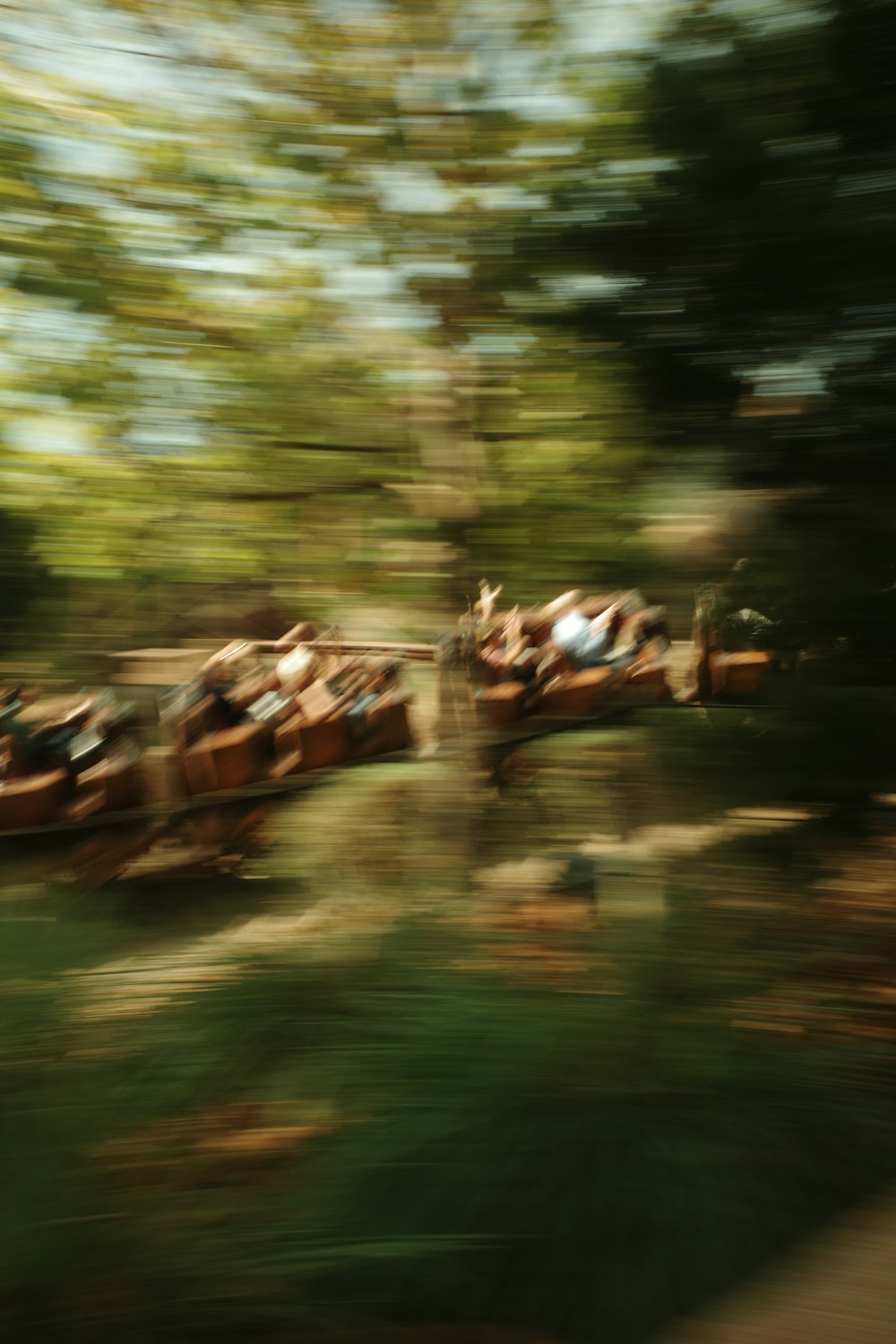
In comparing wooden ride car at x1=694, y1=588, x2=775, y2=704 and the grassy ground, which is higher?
wooden ride car at x1=694, y1=588, x2=775, y2=704

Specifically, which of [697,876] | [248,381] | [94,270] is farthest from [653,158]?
[697,876]

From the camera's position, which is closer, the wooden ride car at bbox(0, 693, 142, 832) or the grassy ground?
the grassy ground

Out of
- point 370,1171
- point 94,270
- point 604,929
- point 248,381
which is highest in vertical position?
point 94,270

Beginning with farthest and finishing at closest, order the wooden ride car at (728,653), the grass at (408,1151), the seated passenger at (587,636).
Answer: the seated passenger at (587,636) → the wooden ride car at (728,653) → the grass at (408,1151)

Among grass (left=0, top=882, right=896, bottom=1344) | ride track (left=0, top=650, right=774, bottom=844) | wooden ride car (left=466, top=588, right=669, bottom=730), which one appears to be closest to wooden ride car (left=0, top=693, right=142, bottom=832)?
ride track (left=0, top=650, right=774, bottom=844)

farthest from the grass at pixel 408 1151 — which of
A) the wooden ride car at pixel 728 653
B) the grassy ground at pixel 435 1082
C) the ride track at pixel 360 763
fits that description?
the wooden ride car at pixel 728 653

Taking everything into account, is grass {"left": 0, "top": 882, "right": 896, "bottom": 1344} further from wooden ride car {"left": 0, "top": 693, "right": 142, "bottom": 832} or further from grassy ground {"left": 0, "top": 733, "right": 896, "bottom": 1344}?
wooden ride car {"left": 0, "top": 693, "right": 142, "bottom": 832}

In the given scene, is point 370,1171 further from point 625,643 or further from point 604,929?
point 625,643

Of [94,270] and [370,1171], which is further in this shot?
[94,270]

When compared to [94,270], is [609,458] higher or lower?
lower

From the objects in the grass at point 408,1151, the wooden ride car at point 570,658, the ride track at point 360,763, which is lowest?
the grass at point 408,1151

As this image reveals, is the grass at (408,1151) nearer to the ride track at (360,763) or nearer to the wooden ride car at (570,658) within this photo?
the ride track at (360,763)

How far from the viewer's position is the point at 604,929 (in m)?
1.27

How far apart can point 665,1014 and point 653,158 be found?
0.82 metres
